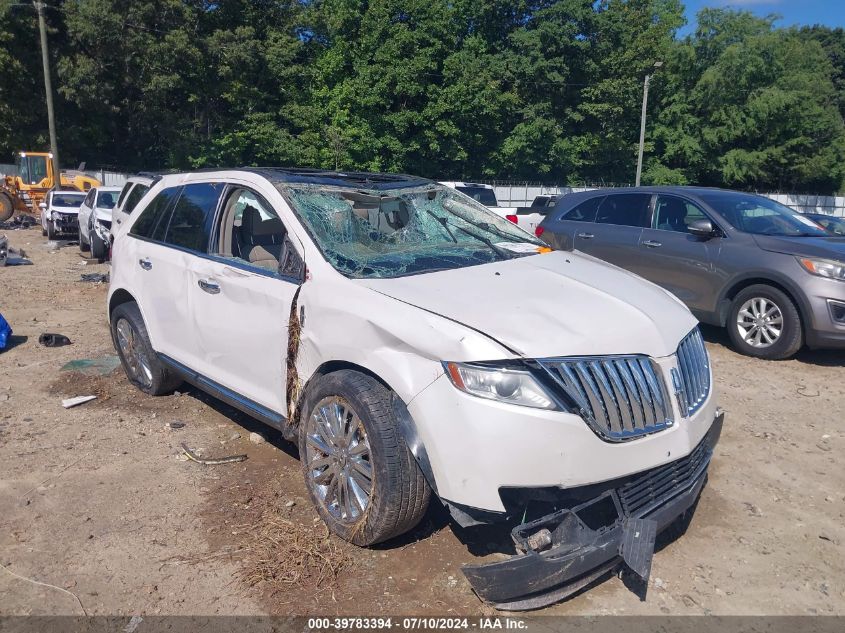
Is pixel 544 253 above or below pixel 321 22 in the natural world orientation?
below

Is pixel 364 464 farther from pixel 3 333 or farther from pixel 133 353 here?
pixel 3 333

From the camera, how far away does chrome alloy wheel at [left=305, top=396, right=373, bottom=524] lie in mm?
3270

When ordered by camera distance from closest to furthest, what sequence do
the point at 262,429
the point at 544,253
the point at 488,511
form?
the point at 488,511 → the point at 544,253 → the point at 262,429

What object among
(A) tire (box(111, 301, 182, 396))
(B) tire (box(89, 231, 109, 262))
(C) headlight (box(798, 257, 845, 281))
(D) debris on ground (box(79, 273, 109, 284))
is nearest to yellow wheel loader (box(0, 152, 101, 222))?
(B) tire (box(89, 231, 109, 262))

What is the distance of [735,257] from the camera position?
7133 millimetres

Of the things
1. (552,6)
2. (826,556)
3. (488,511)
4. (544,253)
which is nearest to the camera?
(488,511)

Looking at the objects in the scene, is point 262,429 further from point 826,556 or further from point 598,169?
point 598,169

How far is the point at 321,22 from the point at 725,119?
1054 inches

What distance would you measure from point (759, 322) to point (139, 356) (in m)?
5.95

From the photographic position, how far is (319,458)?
3521 millimetres

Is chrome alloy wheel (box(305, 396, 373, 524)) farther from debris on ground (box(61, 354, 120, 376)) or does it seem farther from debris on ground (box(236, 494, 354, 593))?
debris on ground (box(61, 354, 120, 376))

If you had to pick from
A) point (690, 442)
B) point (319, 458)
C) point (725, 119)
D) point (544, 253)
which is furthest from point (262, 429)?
point (725, 119)

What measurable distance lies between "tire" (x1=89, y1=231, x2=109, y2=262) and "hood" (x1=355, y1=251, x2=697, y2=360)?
42.4 ft

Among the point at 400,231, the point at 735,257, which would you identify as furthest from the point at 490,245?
the point at 735,257
